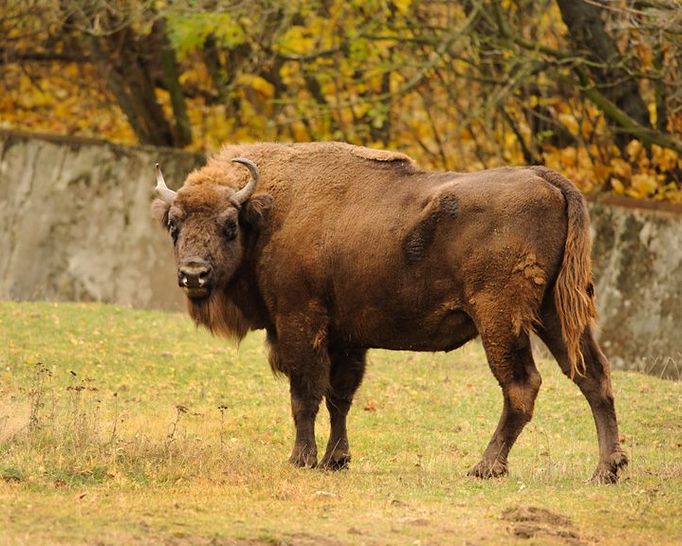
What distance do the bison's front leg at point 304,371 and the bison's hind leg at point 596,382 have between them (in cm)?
161

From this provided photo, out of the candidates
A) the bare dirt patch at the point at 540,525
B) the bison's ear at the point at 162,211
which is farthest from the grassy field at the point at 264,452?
the bison's ear at the point at 162,211

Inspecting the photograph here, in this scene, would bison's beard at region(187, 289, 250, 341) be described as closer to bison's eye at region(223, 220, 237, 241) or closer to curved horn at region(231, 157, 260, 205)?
bison's eye at region(223, 220, 237, 241)

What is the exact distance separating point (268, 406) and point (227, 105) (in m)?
11.8

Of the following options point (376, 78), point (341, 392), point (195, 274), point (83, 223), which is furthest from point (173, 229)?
point (376, 78)

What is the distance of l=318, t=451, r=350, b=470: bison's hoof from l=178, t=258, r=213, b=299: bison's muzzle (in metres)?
1.49

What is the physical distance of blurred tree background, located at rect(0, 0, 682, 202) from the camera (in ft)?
61.4

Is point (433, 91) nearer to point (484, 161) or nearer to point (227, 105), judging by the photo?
point (484, 161)

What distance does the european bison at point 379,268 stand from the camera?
942 cm

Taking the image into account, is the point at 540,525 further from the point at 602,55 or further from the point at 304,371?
the point at 602,55

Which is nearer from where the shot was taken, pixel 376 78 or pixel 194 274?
pixel 194 274

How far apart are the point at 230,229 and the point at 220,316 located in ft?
2.30

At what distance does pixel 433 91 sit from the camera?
2233 cm

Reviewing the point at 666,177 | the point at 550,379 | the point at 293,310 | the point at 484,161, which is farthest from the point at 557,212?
the point at 484,161

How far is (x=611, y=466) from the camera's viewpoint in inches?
373
